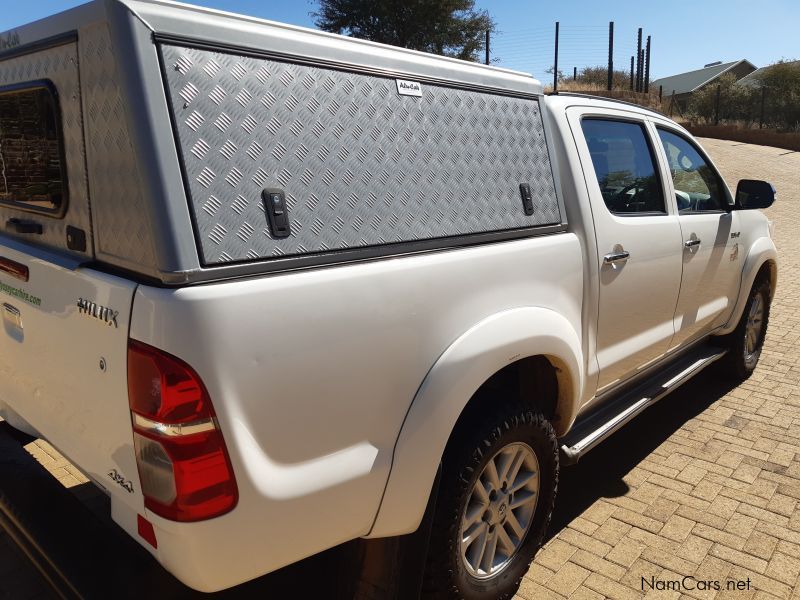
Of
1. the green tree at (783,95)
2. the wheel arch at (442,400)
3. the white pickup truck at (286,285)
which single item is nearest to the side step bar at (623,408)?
the white pickup truck at (286,285)

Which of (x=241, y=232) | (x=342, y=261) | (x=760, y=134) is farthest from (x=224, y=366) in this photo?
(x=760, y=134)

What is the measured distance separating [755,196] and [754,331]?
1.36m

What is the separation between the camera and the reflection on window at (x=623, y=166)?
10.3ft

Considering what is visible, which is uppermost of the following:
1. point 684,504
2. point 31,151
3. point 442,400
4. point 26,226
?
point 31,151

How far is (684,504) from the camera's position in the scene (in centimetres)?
344

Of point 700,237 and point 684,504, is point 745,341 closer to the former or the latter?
point 700,237

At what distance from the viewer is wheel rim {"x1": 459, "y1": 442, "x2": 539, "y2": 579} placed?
2439mm

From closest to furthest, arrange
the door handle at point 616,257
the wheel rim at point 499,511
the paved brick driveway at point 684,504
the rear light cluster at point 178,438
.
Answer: the rear light cluster at point 178,438, the wheel rim at point 499,511, the paved brick driveway at point 684,504, the door handle at point 616,257

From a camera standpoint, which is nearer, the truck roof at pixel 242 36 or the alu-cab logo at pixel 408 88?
the truck roof at pixel 242 36

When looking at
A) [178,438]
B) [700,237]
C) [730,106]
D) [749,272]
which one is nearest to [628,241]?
[700,237]

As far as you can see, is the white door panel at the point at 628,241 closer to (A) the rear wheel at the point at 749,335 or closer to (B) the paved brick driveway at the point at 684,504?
(B) the paved brick driveway at the point at 684,504

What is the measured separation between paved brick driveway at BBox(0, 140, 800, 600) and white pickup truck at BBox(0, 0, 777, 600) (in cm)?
42

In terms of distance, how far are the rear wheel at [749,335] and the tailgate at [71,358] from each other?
4467 millimetres

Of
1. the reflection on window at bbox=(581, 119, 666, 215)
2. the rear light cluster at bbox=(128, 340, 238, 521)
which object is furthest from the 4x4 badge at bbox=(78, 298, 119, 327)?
the reflection on window at bbox=(581, 119, 666, 215)
